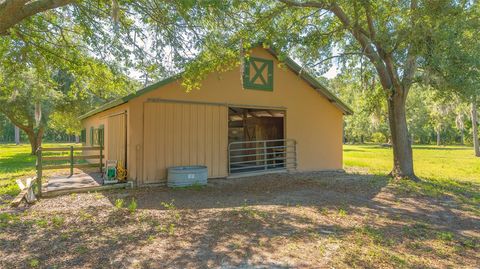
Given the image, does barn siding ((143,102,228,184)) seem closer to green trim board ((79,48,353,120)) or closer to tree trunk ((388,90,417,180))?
green trim board ((79,48,353,120))

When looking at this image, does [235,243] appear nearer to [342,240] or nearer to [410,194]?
[342,240]

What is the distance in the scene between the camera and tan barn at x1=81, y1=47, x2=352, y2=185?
28.2 feet

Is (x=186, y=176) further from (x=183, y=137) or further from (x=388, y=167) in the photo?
(x=388, y=167)

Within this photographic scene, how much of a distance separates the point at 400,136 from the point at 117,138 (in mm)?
9127

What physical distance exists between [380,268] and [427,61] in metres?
5.98

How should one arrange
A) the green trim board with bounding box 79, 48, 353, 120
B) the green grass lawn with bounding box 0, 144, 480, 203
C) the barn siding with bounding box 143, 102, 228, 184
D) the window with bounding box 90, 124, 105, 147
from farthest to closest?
1. the window with bounding box 90, 124, 105, 147
2. the green grass lawn with bounding box 0, 144, 480, 203
3. the barn siding with bounding box 143, 102, 228, 184
4. the green trim board with bounding box 79, 48, 353, 120

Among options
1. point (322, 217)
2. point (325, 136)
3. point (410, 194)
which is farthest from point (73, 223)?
point (325, 136)

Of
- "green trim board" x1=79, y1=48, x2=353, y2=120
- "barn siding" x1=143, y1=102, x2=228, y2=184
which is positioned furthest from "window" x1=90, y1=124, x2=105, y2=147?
"barn siding" x1=143, y1=102, x2=228, y2=184

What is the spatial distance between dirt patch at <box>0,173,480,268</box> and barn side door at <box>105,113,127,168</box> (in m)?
1.90

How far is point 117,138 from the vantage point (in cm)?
1002

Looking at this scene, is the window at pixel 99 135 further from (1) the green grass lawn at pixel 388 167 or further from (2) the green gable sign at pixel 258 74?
(2) the green gable sign at pixel 258 74

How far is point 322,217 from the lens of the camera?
5.61m

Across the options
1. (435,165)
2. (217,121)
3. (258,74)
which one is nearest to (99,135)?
(217,121)

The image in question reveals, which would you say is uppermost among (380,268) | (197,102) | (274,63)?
(274,63)
